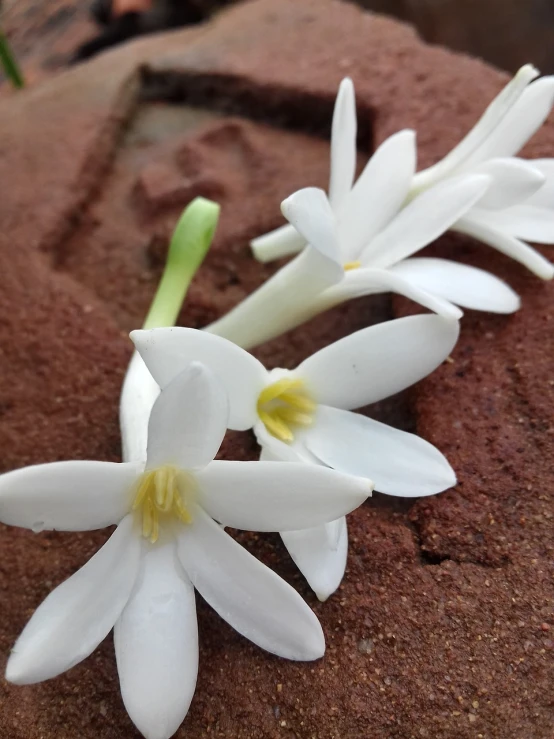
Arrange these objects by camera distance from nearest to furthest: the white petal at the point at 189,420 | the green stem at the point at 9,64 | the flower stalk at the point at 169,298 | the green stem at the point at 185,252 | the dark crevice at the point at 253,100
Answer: the white petal at the point at 189,420 → the flower stalk at the point at 169,298 → the green stem at the point at 185,252 → the dark crevice at the point at 253,100 → the green stem at the point at 9,64

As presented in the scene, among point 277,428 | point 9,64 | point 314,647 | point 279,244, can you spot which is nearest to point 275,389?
point 277,428

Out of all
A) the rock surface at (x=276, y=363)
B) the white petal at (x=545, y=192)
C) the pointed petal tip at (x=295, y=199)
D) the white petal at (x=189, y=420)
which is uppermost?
the pointed petal tip at (x=295, y=199)

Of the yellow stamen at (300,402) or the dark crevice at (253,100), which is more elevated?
the dark crevice at (253,100)

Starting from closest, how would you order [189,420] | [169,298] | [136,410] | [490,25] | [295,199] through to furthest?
[189,420] → [295,199] → [136,410] → [169,298] → [490,25]

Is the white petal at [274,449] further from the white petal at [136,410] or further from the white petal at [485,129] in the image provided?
the white petal at [485,129]

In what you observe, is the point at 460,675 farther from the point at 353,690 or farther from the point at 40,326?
the point at 40,326

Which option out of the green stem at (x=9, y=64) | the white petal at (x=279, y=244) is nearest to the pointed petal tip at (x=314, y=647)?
the white petal at (x=279, y=244)

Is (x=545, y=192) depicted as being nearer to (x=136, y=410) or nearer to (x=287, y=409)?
(x=287, y=409)

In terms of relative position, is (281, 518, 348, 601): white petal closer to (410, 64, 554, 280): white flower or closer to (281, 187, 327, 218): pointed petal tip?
(281, 187, 327, 218): pointed petal tip
